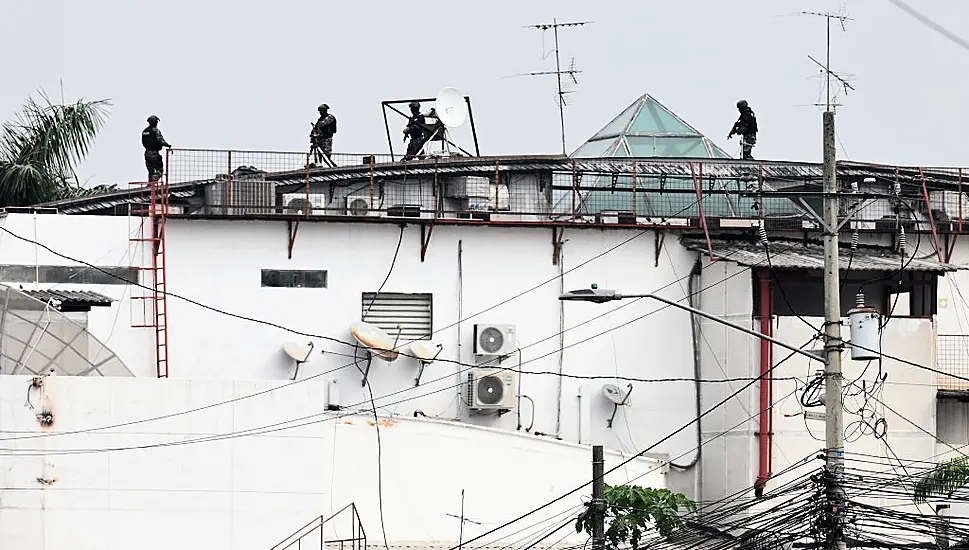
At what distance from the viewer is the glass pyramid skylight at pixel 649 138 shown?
41.8 metres

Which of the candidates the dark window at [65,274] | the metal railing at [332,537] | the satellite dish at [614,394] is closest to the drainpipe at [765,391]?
the satellite dish at [614,394]

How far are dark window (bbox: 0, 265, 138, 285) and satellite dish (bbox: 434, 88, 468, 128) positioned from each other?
7.68 meters

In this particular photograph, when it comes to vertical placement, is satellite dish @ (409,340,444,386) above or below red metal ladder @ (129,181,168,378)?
below

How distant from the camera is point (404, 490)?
3350 centimetres

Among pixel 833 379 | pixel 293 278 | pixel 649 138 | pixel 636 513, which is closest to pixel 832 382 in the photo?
pixel 833 379

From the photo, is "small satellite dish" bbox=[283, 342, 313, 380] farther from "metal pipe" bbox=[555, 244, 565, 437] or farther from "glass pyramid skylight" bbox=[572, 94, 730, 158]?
"glass pyramid skylight" bbox=[572, 94, 730, 158]

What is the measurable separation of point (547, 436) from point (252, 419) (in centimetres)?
803

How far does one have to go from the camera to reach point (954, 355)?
38.8 m

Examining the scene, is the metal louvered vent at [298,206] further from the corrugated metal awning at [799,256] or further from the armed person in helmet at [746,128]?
the armed person in helmet at [746,128]

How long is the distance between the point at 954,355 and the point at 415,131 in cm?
1268

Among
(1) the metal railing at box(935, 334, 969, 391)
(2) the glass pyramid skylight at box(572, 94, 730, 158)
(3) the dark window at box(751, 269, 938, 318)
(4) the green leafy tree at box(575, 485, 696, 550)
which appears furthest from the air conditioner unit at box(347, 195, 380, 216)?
(1) the metal railing at box(935, 334, 969, 391)

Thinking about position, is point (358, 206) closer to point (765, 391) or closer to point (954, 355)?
point (765, 391)

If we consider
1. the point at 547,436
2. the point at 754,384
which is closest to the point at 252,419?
the point at 547,436

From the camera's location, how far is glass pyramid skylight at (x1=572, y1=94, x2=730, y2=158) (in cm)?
4175
